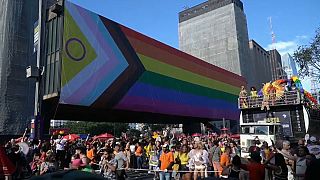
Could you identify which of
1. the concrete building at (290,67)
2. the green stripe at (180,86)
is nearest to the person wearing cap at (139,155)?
the green stripe at (180,86)

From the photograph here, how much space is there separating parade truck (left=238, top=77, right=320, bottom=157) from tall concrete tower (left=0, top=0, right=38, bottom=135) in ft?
64.4

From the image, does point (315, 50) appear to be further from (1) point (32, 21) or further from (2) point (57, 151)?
(1) point (32, 21)

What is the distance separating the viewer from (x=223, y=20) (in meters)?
73.1

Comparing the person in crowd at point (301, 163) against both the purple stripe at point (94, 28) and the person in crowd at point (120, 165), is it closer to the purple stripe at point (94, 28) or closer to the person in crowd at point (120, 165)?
the person in crowd at point (120, 165)

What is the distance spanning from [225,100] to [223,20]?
37.9 m

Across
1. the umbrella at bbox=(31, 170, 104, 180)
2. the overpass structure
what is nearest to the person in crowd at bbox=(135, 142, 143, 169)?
the overpass structure

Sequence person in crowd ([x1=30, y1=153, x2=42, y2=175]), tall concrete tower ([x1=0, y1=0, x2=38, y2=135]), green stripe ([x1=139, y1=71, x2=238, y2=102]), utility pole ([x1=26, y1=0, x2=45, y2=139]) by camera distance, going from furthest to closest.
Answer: green stripe ([x1=139, y1=71, x2=238, y2=102])
tall concrete tower ([x1=0, y1=0, x2=38, y2=135])
utility pole ([x1=26, y1=0, x2=45, y2=139])
person in crowd ([x1=30, y1=153, x2=42, y2=175])

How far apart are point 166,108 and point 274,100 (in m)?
12.5

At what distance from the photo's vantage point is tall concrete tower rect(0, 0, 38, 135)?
86.8ft

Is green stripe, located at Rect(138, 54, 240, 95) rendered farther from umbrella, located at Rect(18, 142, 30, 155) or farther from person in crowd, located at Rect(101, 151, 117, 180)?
person in crowd, located at Rect(101, 151, 117, 180)

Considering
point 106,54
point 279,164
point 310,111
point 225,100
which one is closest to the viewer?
point 279,164

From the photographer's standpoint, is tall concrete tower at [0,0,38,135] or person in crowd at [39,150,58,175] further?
tall concrete tower at [0,0,38,135]

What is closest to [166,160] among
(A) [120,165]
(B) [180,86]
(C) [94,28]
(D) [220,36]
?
(A) [120,165]

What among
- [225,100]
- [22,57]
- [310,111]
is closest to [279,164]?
[310,111]
